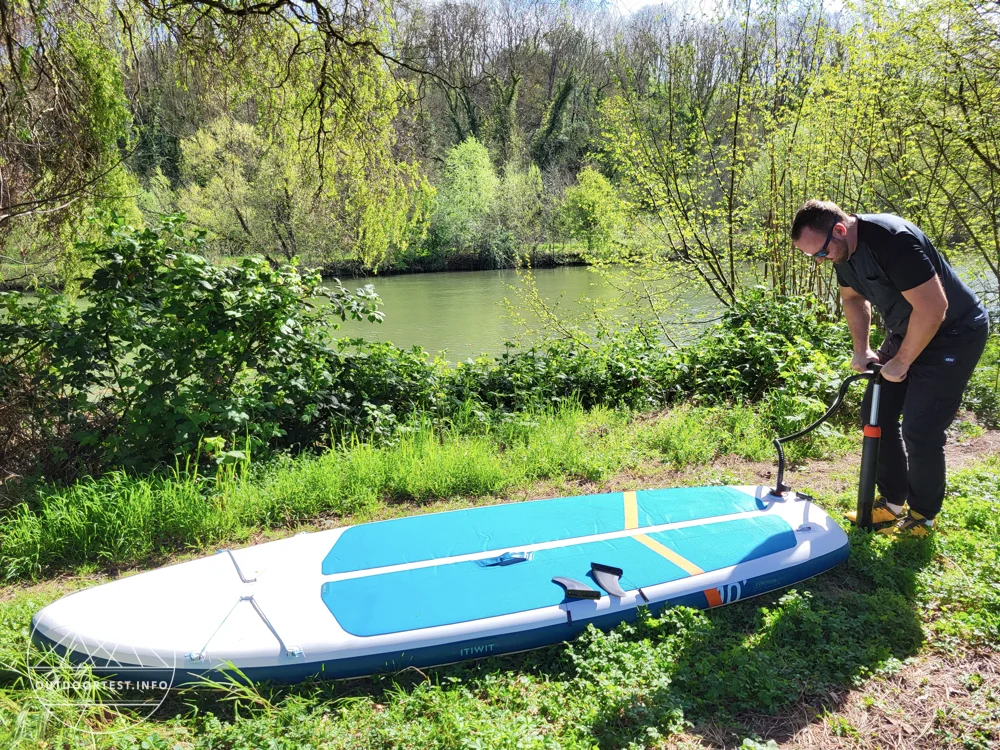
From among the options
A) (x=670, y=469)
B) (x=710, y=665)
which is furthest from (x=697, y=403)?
(x=710, y=665)

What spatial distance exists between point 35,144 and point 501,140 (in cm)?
3106

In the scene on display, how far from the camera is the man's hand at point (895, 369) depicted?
2.81m

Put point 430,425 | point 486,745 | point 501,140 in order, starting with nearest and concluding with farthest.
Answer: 1. point 486,745
2. point 430,425
3. point 501,140

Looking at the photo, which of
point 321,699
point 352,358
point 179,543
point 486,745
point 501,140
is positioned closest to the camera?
point 486,745

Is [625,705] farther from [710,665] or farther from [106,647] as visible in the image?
[106,647]

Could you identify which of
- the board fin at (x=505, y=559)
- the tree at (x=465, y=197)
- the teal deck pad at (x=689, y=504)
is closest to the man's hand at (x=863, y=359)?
the teal deck pad at (x=689, y=504)

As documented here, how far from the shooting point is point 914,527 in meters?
3.10

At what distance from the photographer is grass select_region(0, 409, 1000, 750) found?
2.03m

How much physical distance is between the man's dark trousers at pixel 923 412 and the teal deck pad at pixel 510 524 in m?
0.72

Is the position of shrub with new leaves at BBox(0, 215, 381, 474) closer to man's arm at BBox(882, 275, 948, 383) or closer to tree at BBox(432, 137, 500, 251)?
man's arm at BBox(882, 275, 948, 383)

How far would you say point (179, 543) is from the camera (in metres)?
3.46

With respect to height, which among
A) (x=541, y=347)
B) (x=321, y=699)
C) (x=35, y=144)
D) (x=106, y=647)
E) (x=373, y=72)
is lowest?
(x=321, y=699)

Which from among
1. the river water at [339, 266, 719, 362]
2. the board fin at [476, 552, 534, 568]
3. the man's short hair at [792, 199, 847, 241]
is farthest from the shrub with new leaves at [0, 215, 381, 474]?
the man's short hair at [792, 199, 847, 241]

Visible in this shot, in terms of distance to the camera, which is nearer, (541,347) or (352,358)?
(352,358)
